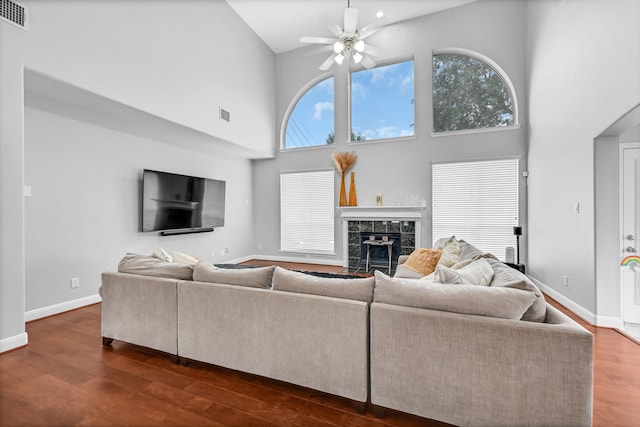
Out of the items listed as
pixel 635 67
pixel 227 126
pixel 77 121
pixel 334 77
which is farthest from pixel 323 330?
pixel 334 77

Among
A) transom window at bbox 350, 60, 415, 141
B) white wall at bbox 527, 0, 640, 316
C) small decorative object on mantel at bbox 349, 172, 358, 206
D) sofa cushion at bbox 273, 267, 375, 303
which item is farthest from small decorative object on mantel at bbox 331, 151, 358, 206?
sofa cushion at bbox 273, 267, 375, 303

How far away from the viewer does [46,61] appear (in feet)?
9.17

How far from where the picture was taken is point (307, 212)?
6.62 metres

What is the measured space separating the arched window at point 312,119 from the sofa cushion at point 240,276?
4729 mm

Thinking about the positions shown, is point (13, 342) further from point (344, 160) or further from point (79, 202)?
point (344, 160)

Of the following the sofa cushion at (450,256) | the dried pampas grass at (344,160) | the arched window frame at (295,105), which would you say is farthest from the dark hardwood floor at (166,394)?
the arched window frame at (295,105)

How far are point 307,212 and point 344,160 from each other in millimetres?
1431

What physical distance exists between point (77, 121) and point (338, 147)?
4.33 m

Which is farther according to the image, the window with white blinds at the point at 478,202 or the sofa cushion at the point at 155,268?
the window with white blinds at the point at 478,202

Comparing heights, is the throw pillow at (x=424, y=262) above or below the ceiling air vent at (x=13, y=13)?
below

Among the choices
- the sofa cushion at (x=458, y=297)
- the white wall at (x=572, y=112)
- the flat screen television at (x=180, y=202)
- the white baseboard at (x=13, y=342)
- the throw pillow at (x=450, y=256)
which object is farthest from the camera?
the flat screen television at (x=180, y=202)

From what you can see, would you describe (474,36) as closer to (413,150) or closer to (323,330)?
(413,150)

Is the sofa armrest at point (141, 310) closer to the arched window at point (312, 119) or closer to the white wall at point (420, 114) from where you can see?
the white wall at point (420, 114)

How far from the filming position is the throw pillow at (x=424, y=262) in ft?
11.0
